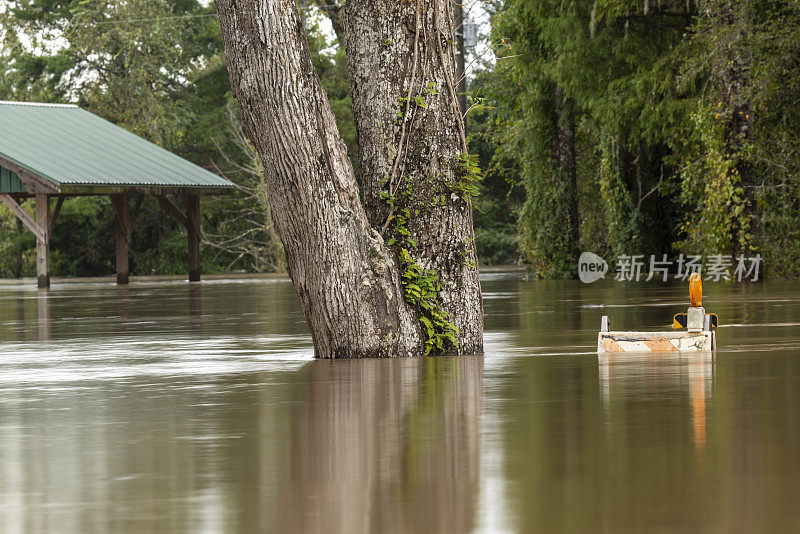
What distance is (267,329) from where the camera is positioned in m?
15.0

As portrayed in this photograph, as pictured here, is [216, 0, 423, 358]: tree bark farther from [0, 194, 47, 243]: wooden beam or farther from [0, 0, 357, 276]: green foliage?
[0, 0, 357, 276]: green foliage

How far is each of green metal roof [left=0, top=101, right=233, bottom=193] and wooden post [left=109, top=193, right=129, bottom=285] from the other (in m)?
1.01

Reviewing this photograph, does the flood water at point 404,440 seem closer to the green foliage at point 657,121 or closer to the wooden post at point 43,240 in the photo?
the green foliage at point 657,121

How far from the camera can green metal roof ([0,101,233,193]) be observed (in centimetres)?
3491

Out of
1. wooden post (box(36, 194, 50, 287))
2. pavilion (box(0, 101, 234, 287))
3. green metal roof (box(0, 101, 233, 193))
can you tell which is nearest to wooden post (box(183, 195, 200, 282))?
pavilion (box(0, 101, 234, 287))

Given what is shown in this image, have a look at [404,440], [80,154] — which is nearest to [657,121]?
[80,154]

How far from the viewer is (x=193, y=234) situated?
40.1 m

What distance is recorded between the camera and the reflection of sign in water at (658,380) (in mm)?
6791

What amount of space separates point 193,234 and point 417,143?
30299mm

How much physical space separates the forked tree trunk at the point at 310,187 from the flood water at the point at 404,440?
0.41 metres

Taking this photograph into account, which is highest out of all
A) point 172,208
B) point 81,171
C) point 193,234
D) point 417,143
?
point 81,171

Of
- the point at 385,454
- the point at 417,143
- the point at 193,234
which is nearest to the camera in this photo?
the point at 385,454

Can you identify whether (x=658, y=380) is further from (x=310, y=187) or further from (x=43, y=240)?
(x=43, y=240)

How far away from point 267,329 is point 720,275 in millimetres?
13111
